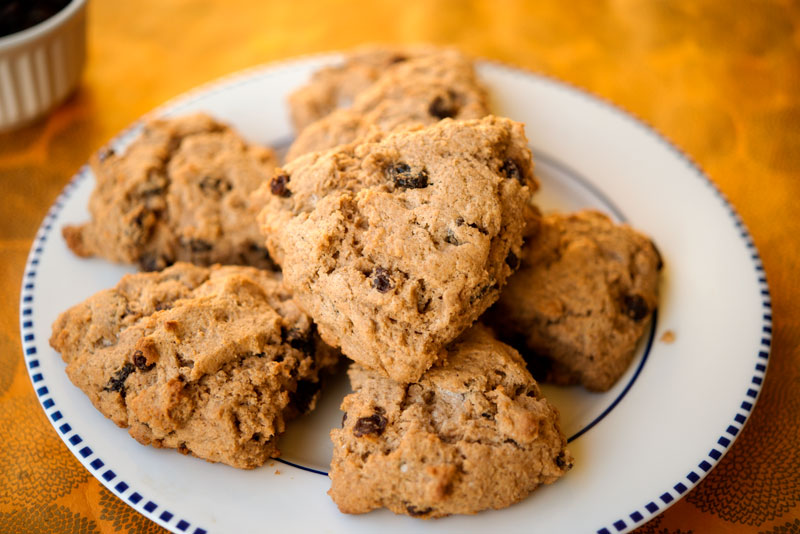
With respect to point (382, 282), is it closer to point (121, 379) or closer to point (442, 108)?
point (121, 379)

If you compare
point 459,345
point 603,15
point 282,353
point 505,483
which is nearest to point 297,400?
point 282,353

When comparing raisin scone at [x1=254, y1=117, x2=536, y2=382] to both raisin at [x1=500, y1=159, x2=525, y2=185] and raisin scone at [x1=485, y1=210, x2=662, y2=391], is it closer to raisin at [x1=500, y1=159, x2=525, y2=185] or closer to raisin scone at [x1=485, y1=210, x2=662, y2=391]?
raisin at [x1=500, y1=159, x2=525, y2=185]

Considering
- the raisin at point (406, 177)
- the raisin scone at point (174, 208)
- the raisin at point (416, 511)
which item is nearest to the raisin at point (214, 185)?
the raisin scone at point (174, 208)

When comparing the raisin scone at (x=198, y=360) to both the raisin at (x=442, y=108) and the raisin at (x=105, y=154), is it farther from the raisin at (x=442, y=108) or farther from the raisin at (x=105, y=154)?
the raisin at (x=442, y=108)

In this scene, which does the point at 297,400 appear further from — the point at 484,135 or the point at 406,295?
the point at 484,135

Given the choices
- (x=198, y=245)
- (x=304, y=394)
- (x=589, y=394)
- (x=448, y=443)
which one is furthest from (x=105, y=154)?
(x=589, y=394)

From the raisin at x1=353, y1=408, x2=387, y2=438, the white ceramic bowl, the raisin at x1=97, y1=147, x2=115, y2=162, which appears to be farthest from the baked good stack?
the white ceramic bowl

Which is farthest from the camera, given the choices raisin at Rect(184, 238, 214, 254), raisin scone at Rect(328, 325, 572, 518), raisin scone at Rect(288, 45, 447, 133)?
raisin scone at Rect(288, 45, 447, 133)
